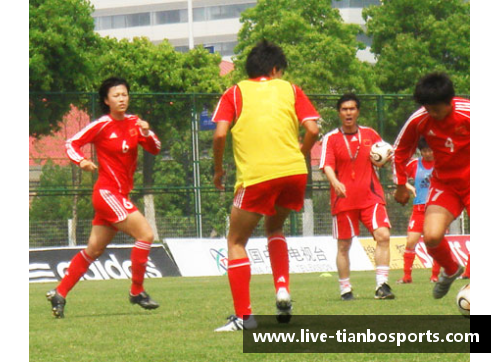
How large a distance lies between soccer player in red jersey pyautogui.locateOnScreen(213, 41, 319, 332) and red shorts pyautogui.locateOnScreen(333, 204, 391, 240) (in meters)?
3.98

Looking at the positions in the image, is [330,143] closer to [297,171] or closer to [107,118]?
[107,118]

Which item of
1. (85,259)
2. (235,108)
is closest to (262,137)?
(235,108)

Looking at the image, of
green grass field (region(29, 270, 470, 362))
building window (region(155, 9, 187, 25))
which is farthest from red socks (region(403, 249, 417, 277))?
building window (region(155, 9, 187, 25))

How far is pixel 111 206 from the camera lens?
10422 millimetres

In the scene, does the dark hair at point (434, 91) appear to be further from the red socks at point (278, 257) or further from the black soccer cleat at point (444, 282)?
the black soccer cleat at point (444, 282)

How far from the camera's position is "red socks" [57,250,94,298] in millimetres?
10508

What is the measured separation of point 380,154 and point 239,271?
4.24 m

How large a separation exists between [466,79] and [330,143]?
29.5m

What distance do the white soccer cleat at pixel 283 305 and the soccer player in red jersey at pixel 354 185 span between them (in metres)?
3.74

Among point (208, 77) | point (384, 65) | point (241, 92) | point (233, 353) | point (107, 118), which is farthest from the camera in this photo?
point (384, 65)

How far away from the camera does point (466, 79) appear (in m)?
40.8

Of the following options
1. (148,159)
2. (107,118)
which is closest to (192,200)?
(148,159)

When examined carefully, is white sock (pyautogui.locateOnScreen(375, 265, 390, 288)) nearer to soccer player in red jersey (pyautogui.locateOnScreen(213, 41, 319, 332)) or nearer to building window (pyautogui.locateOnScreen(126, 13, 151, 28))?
soccer player in red jersey (pyautogui.locateOnScreen(213, 41, 319, 332))

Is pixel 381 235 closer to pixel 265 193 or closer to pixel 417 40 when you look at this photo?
pixel 265 193
